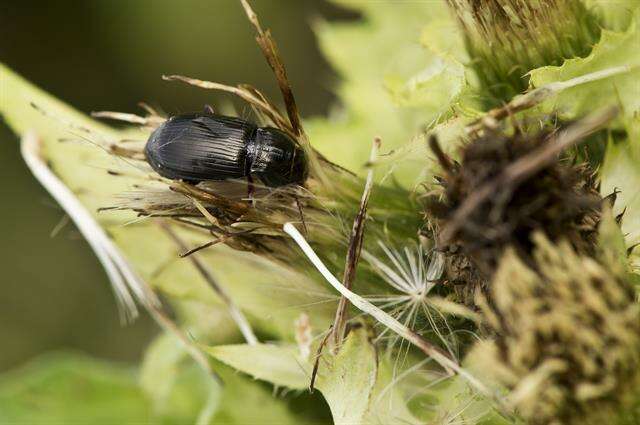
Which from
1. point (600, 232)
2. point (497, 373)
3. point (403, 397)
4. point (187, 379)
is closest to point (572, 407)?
point (497, 373)

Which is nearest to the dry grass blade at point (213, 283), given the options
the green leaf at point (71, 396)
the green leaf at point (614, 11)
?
the green leaf at point (71, 396)

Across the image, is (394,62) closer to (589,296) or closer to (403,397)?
(403,397)

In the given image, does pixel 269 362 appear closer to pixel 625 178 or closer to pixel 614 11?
pixel 625 178

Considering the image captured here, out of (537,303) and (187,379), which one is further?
(187,379)

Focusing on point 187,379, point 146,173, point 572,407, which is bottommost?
point 187,379

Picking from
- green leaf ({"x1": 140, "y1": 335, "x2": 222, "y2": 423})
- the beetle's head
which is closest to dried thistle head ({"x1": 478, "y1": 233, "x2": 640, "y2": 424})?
the beetle's head

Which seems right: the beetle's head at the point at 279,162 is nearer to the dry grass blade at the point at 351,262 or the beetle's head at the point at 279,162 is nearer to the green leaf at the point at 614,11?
the dry grass blade at the point at 351,262
